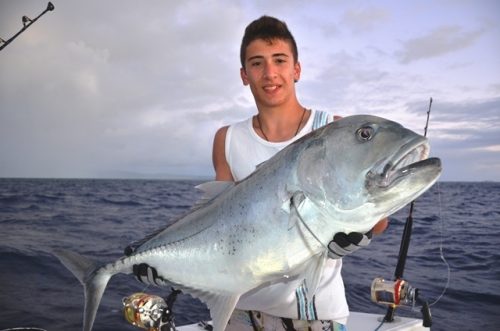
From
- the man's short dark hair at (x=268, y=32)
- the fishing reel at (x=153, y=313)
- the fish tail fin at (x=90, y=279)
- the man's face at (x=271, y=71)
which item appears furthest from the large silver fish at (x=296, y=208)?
the man's short dark hair at (x=268, y=32)

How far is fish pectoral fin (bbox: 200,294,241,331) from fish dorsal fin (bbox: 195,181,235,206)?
66cm

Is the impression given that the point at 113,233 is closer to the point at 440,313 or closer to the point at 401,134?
the point at 440,313

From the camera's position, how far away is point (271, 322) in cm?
307

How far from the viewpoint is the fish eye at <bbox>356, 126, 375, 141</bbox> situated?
220 cm

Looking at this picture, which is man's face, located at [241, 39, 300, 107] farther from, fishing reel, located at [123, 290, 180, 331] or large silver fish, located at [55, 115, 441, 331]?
fishing reel, located at [123, 290, 180, 331]

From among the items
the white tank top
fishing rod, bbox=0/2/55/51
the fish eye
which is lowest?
the white tank top

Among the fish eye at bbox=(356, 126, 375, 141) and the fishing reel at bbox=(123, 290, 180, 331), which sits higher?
the fish eye at bbox=(356, 126, 375, 141)

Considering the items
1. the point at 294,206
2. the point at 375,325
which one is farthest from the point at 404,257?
the point at 294,206

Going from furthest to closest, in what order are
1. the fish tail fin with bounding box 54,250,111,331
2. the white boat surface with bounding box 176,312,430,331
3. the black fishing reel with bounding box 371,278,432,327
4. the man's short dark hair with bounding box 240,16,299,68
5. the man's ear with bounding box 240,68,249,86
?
the white boat surface with bounding box 176,312,430,331 → the black fishing reel with bounding box 371,278,432,327 → the man's ear with bounding box 240,68,249,86 → the man's short dark hair with bounding box 240,16,299,68 → the fish tail fin with bounding box 54,250,111,331

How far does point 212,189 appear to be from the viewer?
9.71 ft

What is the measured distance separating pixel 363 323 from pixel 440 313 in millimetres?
4618

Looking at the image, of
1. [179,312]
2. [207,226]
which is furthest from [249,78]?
[179,312]

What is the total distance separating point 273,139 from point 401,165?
4.39 feet

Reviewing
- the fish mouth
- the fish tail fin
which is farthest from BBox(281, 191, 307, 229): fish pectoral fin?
the fish tail fin
